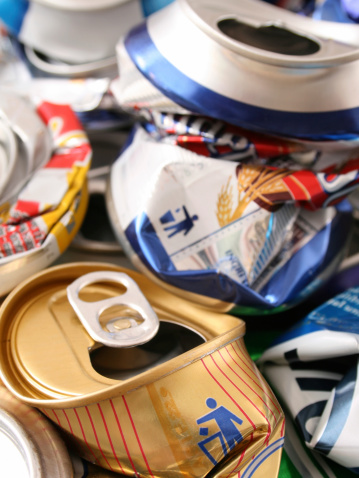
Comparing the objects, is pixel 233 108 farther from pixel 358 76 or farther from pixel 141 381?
pixel 141 381

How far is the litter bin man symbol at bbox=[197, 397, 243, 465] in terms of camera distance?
0.45 metres

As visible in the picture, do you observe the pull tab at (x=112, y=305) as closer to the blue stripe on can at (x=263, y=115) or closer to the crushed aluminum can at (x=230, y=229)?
the crushed aluminum can at (x=230, y=229)

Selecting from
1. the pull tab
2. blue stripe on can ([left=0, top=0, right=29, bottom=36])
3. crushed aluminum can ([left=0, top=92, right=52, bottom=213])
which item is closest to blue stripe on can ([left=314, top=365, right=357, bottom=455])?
the pull tab

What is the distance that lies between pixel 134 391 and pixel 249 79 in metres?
0.40

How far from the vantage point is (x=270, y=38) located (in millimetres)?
674

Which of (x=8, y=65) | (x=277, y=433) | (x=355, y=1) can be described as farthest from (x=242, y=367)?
(x=8, y=65)

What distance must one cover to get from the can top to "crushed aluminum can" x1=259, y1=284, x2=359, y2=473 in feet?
0.30

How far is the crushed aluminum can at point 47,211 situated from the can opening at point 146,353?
0.14m

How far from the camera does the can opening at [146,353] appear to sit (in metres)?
0.55

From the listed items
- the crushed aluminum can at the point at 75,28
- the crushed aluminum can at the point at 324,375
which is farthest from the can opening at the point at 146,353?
the crushed aluminum can at the point at 75,28

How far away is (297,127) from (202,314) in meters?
0.26

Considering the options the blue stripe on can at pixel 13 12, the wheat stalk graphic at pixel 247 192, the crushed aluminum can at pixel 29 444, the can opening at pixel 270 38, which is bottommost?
the crushed aluminum can at pixel 29 444

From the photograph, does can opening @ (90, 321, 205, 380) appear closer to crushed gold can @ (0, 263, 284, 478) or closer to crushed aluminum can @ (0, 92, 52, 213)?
crushed gold can @ (0, 263, 284, 478)

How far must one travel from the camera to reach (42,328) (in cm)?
54
